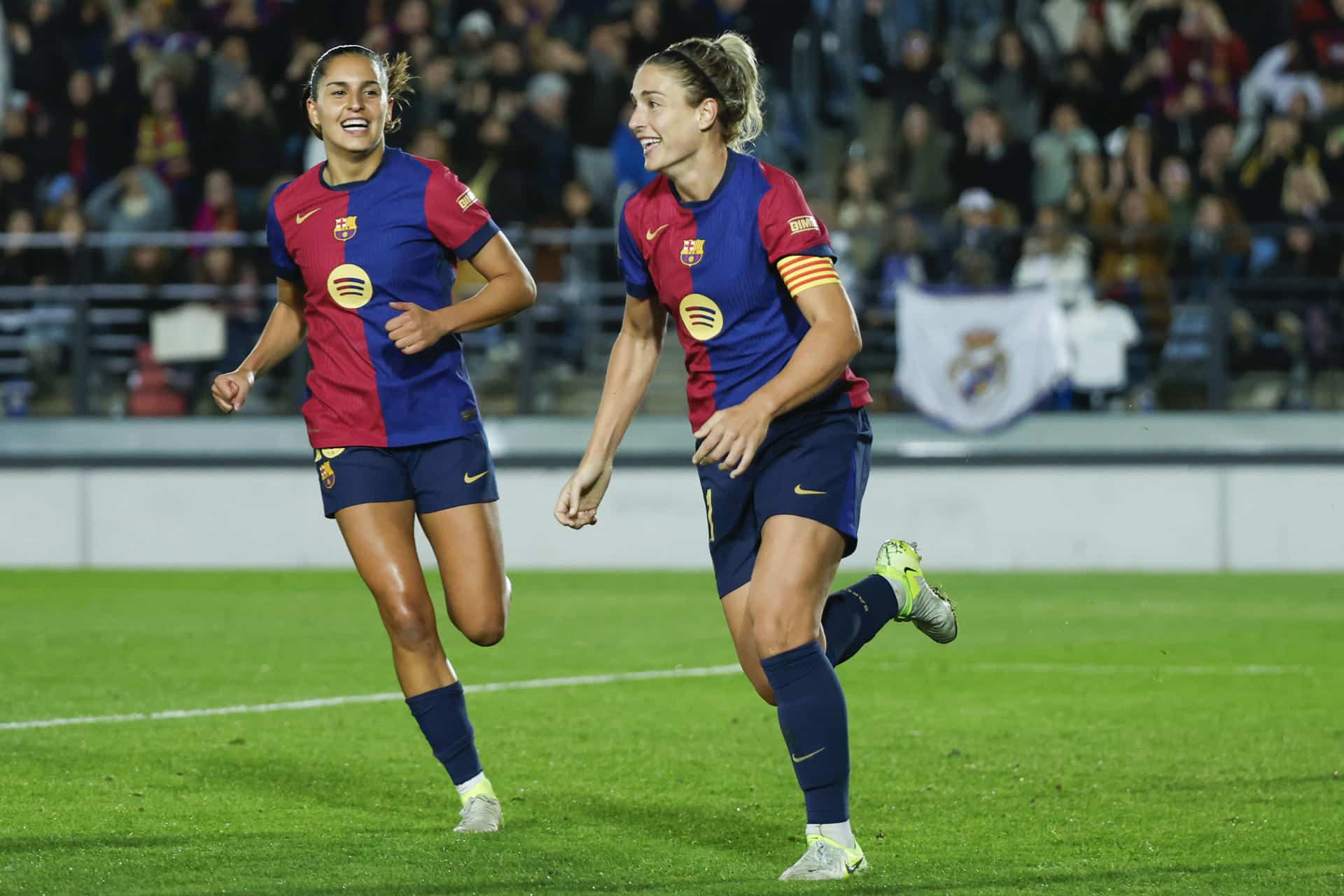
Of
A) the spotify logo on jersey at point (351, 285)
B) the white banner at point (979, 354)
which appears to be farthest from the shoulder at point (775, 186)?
the white banner at point (979, 354)

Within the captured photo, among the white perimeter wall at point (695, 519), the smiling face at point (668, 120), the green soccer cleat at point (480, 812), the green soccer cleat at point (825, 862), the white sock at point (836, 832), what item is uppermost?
the smiling face at point (668, 120)

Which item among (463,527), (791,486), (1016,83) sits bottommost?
(463,527)

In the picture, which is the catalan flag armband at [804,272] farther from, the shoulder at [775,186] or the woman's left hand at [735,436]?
the woman's left hand at [735,436]

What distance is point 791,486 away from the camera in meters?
5.15

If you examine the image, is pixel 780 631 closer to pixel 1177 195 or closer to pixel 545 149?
pixel 1177 195

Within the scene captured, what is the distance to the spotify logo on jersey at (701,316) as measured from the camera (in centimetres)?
526

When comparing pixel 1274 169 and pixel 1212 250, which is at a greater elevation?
pixel 1274 169

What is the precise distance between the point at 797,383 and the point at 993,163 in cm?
1208

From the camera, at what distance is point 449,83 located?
705 inches

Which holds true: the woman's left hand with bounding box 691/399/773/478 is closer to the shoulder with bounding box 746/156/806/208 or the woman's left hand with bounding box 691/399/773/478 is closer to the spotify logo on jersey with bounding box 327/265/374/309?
the shoulder with bounding box 746/156/806/208

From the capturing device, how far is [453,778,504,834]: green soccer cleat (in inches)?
229

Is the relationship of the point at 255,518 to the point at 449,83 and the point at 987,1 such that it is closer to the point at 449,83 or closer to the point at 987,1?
the point at 449,83

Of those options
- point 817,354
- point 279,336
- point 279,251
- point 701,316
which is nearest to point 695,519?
point 279,336

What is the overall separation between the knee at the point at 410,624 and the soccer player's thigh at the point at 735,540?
95cm
